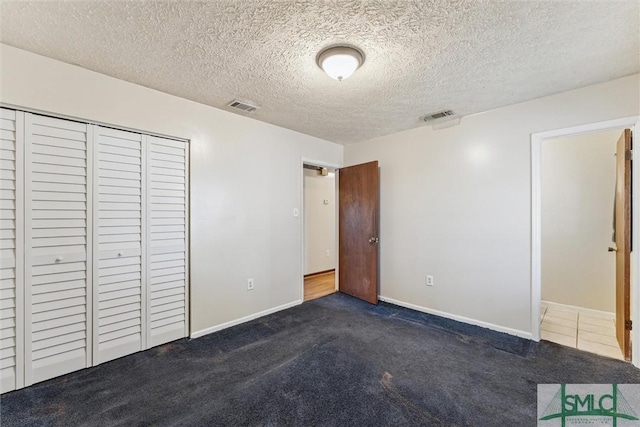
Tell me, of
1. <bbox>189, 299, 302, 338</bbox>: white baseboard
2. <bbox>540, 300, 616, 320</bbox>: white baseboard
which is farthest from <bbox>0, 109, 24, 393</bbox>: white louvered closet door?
<bbox>540, 300, 616, 320</bbox>: white baseboard

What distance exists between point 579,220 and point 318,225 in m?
3.92

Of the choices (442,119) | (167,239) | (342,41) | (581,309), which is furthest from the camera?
(581,309)

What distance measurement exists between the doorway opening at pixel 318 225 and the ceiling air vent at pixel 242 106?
2.19 metres

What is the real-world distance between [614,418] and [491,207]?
1.79 metres

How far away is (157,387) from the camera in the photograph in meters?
1.86

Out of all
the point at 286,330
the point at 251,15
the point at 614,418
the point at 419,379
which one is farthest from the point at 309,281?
the point at 251,15

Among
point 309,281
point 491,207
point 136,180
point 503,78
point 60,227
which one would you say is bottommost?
point 309,281

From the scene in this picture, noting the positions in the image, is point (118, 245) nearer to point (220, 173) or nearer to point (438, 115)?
point (220, 173)

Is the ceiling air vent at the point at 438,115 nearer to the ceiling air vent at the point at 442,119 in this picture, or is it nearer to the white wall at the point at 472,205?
the ceiling air vent at the point at 442,119

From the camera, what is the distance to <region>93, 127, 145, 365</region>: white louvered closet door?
6.96 ft

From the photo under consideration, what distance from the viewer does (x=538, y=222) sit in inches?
99.1

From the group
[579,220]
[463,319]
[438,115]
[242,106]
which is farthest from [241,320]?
[579,220]

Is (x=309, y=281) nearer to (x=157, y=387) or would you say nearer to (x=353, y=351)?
(x=353, y=351)

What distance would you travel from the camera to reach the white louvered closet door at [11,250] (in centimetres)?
176
